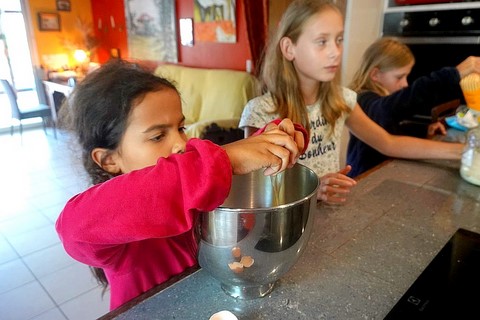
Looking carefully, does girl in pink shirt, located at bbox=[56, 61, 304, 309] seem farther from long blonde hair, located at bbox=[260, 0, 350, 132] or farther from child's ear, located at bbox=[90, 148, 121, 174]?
long blonde hair, located at bbox=[260, 0, 350, 132]

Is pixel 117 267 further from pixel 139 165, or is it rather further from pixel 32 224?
pixel 32 224

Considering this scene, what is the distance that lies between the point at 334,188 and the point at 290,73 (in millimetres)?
398

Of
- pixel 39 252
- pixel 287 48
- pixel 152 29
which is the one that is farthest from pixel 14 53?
pixel 287 48

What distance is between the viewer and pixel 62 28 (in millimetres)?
5086

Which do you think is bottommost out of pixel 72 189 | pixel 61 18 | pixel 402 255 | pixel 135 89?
pixel 72 189

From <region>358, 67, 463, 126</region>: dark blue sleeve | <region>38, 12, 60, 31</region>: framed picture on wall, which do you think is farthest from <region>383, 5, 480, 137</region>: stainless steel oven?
<region>38, 12, 60, 31</region>: framed picture on wall

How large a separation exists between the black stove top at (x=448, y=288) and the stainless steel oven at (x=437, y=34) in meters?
1.46

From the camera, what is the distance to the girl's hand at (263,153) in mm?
479

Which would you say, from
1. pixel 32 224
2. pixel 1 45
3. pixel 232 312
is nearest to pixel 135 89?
pixel 232 312

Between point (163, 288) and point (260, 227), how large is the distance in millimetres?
235

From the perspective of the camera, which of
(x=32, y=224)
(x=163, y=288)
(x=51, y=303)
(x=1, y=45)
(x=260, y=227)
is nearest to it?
(x=260, y=227)

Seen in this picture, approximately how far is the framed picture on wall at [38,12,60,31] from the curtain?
343 cm

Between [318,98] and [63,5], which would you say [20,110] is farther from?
[318,98]

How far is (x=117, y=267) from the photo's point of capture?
2.05ft
